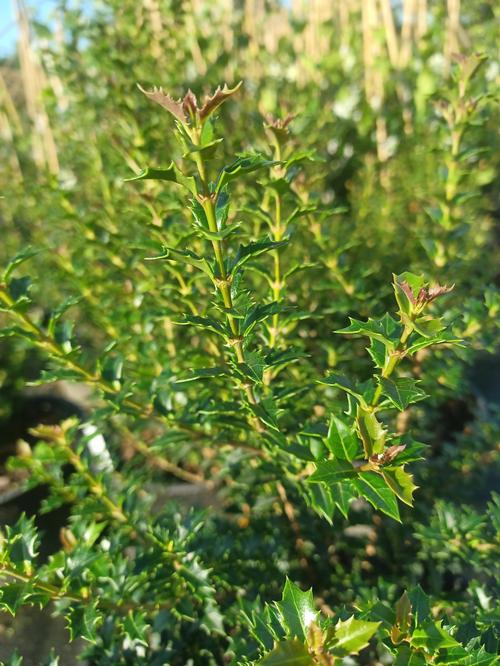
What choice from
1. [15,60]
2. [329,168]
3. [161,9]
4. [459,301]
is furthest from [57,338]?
[15,60]

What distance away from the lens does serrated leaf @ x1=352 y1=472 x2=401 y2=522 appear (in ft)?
2.01

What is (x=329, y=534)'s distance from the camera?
1.28m

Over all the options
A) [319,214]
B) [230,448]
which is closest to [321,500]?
[230,448]

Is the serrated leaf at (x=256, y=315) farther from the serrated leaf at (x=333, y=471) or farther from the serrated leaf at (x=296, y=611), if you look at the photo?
the serrated leaf at (x=296, y=611)

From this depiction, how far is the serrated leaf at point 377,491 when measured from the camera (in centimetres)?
61

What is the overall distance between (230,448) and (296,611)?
0.52 metres

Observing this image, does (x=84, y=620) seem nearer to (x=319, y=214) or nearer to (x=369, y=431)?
(x=369, y=431)

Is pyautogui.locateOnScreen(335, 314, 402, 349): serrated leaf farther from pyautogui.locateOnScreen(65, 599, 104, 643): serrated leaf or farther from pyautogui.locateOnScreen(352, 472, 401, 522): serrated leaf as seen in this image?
pyautogui.locateOnScreen(65, 599, 104, 643): serrated leaf

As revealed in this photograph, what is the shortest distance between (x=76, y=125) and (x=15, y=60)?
764cm

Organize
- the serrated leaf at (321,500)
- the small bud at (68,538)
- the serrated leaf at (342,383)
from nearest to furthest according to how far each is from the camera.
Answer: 1. the serrated leaf at (342,383)
2. the serrated leaf at (321,500)
3. the small bud at (68,538)

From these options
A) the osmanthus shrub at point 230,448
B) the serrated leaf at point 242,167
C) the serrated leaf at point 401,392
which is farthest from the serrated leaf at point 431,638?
the serrated leaf at point 242,167

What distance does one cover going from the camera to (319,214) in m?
1.14

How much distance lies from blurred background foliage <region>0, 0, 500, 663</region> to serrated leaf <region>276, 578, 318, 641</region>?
1.11ft

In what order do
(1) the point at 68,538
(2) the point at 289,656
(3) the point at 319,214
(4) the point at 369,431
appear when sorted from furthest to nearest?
(3) the point at 319,214 < (1) the point at 68,538 < (4) the point at 369,431 < (2) the point at 289,656
